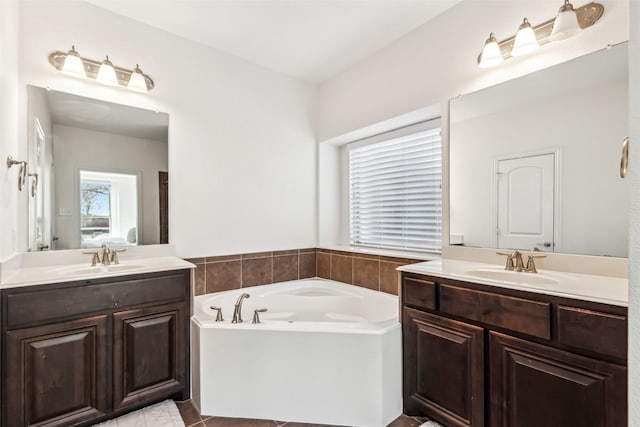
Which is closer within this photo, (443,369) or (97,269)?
(443,369)

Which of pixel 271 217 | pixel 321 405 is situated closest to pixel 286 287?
pixel 271 217

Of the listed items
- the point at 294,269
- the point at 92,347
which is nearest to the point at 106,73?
the point at 92,347

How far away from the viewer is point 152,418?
187 centimetres

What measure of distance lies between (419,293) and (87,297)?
1848 millimetres

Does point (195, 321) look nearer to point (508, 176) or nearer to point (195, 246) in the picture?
point (195, 246)

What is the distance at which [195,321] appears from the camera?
6.62 ft

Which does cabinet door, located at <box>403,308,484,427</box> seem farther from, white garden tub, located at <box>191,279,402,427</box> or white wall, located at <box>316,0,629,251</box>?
white wall, located at <box>316,0,629,251</box>

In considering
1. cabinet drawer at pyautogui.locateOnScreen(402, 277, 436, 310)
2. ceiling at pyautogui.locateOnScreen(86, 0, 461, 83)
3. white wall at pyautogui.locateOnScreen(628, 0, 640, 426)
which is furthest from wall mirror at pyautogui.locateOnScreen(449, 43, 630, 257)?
white wall at pyautogui.locateOnScreen(628, 0, 640, 426)

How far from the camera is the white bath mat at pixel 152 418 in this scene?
71.2 inches

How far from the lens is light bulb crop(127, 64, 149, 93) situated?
2.26 metres

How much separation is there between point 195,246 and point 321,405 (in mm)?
1517

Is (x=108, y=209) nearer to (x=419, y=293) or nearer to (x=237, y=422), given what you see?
(x=237, y=422)

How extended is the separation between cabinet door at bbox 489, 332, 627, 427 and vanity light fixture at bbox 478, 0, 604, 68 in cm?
157

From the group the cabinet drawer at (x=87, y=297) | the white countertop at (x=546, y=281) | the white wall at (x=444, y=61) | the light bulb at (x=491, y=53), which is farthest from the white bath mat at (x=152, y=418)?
the light bulb at (x=491, y=53)
